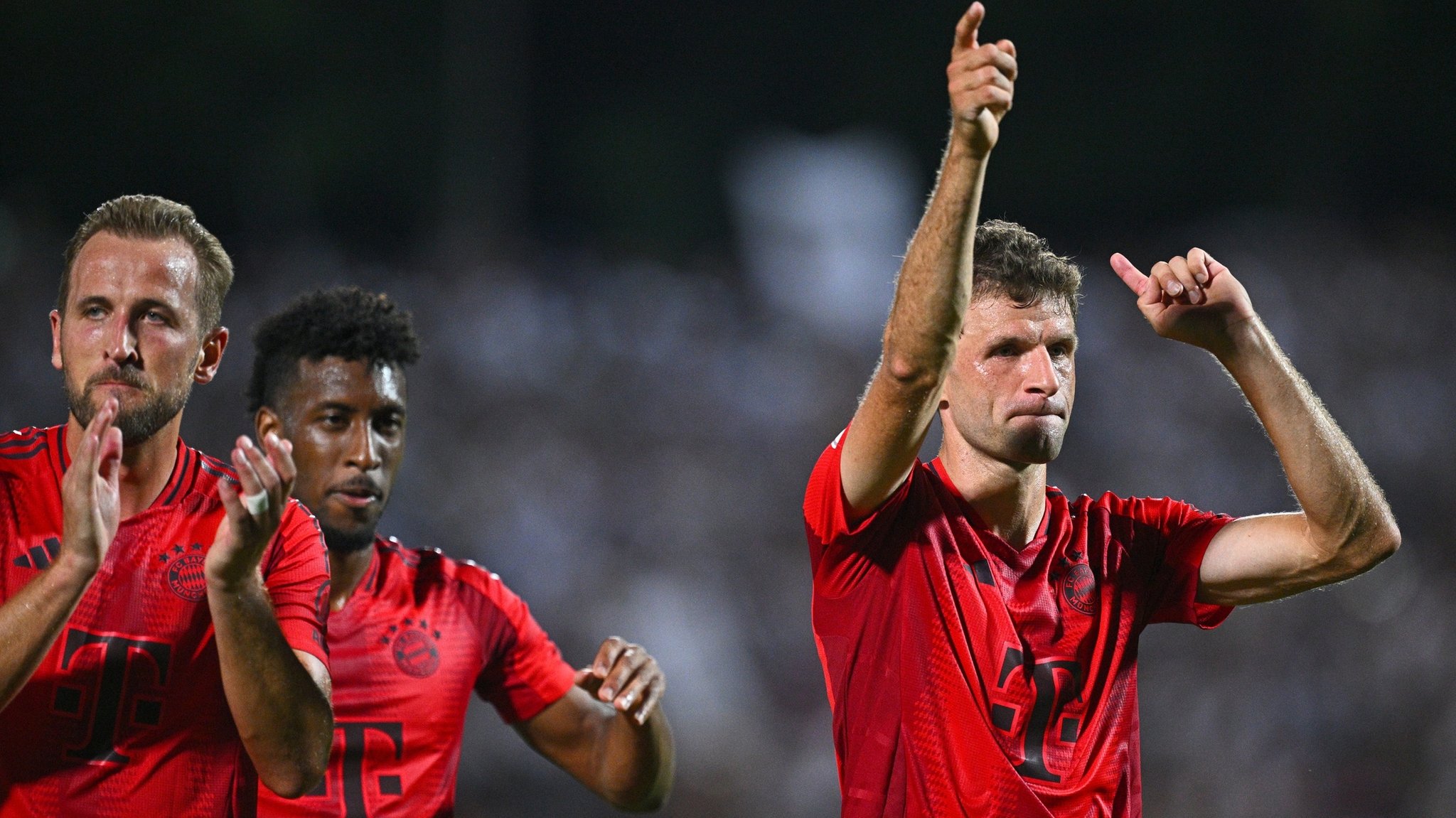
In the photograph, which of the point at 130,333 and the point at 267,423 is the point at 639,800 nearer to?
the point at 267,423

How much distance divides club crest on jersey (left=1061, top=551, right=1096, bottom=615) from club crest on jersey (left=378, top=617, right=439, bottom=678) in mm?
2003

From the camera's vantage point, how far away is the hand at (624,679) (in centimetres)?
368

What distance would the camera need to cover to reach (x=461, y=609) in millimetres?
4438

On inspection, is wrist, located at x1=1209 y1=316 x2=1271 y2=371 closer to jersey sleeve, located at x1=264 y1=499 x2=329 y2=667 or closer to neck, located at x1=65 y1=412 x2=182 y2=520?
jersey sleeve, located at x1=264 y1=499 x2=329 y2=667

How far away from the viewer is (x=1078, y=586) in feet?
10.9

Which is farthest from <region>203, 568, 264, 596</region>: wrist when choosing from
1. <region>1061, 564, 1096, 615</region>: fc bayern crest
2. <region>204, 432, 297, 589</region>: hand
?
A: <region>1061, 564, 1096, 615</region>: fc bayern crest

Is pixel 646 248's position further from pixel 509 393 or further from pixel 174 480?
pixel 174 480

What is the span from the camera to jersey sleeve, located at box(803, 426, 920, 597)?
2957 mm

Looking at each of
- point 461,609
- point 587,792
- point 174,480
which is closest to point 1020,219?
point 587,792

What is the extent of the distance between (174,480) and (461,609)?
132cm

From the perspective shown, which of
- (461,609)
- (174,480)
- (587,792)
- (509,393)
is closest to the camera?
(174,480)

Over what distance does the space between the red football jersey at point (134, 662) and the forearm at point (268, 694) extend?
0.15 meters

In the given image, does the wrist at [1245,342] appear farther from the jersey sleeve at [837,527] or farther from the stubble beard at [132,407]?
the stubble beard at [132,407]

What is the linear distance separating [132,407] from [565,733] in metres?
1.97
